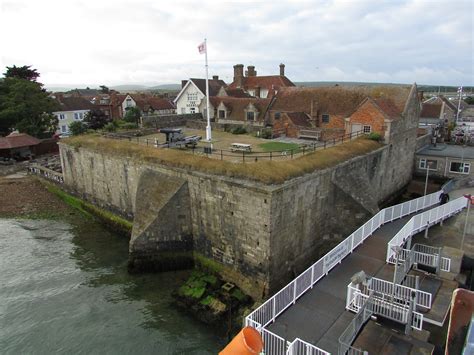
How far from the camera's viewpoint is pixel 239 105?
38.0 metres

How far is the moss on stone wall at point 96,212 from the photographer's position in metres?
25.1

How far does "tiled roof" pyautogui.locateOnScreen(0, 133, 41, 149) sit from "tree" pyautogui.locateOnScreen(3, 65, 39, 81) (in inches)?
498

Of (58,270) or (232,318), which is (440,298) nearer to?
(232,318)

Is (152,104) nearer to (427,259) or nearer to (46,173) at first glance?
(46,173)

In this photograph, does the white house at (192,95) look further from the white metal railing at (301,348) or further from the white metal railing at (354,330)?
the white metal railing at (301,348)

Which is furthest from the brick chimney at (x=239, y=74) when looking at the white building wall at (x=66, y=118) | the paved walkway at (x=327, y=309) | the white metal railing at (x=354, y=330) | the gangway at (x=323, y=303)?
the white metal railing at (x=354, y=330)

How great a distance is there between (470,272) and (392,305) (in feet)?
26.0

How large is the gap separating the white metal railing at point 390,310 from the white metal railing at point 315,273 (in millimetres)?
1948

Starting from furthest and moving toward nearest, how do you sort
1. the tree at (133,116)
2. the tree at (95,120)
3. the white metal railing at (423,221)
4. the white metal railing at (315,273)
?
the tree at (95,120)
the tree at (133,116)
the white metal railing at (423,221)
the white metal railing at (315,273)

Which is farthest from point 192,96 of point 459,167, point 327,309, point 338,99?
point 327,309

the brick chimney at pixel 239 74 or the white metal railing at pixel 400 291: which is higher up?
the brick chimney at pixel 239 74

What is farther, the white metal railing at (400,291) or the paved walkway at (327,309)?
the white metal railing at (400,291)

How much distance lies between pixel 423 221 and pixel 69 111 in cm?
6024

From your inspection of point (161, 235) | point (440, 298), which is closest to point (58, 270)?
point (161, 235)
